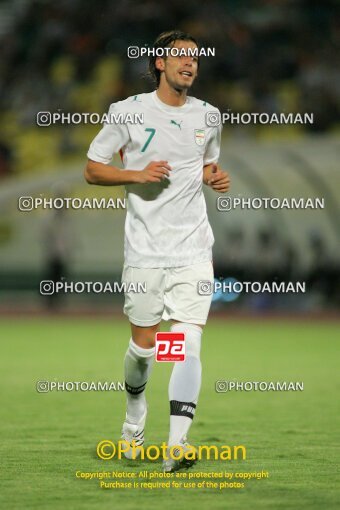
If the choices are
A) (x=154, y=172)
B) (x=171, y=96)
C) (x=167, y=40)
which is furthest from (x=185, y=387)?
(x=167, y=40)

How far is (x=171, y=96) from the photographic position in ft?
22.4

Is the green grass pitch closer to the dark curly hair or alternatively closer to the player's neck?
the player's neck

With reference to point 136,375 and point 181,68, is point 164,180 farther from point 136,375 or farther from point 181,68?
point 136,375

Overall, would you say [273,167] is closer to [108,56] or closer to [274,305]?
[274,305]

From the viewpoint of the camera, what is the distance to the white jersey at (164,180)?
22.2 ft

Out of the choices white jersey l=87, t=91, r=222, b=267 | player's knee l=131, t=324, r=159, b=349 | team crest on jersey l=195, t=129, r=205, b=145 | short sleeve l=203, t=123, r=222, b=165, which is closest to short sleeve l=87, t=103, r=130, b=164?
white jersey l=87, t=91, r=222, b=267

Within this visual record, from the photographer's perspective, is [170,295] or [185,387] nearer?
[185,387]

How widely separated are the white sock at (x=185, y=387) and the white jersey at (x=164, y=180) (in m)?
0.39

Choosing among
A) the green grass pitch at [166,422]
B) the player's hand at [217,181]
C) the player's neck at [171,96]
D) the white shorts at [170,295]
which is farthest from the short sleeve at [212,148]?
the green grass pitch at [166,422]

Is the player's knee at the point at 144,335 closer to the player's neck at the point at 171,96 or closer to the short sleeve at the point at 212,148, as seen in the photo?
the short sleeve at the point at 212,148

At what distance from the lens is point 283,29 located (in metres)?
27.1

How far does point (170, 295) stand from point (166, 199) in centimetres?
51

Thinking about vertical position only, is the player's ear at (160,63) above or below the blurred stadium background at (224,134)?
below

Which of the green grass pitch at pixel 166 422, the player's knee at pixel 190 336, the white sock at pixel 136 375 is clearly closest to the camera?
the green grass pitch at pixel 166 422
